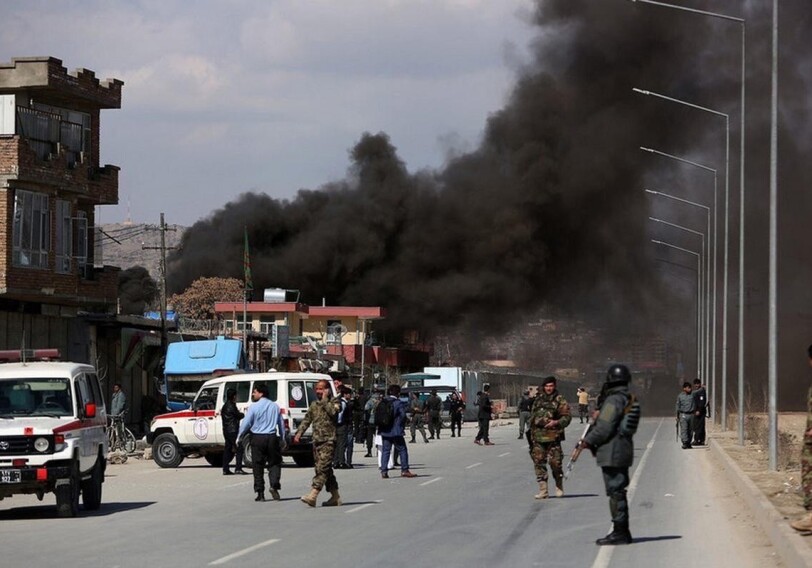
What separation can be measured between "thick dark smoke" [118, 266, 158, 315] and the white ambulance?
6129 centimetres

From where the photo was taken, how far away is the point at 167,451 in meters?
28.2

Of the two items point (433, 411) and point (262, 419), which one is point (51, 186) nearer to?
point (433, 411)

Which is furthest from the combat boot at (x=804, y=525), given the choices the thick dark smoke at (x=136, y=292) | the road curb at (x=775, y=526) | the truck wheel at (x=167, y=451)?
the thick dark smoke at (x=136, y=292)

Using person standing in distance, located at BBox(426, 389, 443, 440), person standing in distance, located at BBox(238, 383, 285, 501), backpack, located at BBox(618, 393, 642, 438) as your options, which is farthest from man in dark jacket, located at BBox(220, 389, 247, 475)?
person standing in distance, located at BBox(426, 389, 443, 440)

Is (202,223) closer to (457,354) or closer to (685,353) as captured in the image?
(685,353)

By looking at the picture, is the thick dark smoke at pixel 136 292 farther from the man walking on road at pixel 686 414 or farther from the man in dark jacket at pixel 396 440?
the man in dark jacket at pixel 396 440

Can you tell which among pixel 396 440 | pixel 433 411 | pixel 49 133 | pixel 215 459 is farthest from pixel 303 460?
pixel 49 133

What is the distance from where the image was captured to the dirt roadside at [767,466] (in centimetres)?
1589

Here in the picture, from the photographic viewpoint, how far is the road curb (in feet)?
35.6

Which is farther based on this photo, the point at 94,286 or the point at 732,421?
the point at 732,421

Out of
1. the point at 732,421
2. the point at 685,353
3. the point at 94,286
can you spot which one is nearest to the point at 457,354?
the point at 685,353

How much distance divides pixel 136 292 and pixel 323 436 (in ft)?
220

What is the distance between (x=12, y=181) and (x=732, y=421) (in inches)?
1114

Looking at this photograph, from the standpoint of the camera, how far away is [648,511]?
16844 millimetres
